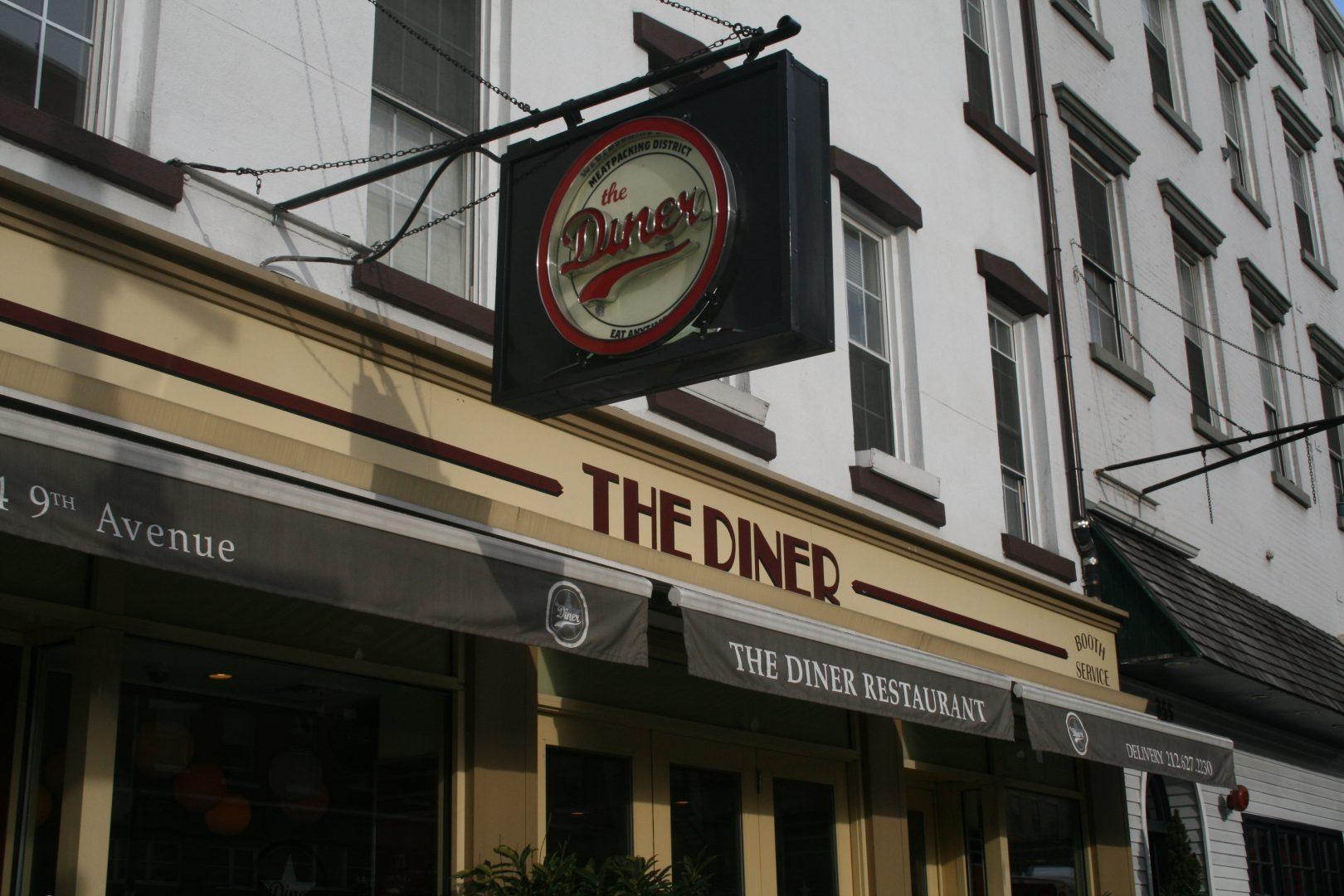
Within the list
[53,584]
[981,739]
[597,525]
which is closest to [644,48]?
[597,525]

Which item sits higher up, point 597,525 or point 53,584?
point 597,525

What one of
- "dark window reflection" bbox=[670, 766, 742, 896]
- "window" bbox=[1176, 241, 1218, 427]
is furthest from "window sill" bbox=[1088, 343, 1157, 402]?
"dark window reflection" bbox=[670, 766, 742, 896]

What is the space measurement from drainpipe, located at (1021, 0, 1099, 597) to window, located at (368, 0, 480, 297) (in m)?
6.60

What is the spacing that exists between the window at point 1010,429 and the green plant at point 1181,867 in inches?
113

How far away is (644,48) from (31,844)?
559 centimetres

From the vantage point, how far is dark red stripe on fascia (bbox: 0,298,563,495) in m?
5.38

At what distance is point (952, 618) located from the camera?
10359 mm

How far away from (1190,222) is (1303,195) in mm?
5748

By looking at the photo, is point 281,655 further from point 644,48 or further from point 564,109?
point 644,48

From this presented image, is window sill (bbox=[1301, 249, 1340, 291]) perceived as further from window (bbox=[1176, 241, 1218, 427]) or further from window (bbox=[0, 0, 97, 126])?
window (bbox=[0, 0, 97, 126])

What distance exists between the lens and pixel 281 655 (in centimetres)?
633

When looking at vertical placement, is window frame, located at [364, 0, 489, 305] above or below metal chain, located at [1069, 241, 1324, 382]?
below

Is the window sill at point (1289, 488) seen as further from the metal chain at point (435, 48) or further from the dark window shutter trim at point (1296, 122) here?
the metal chain at point (435, 48)

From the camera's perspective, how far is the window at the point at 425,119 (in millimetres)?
7371
